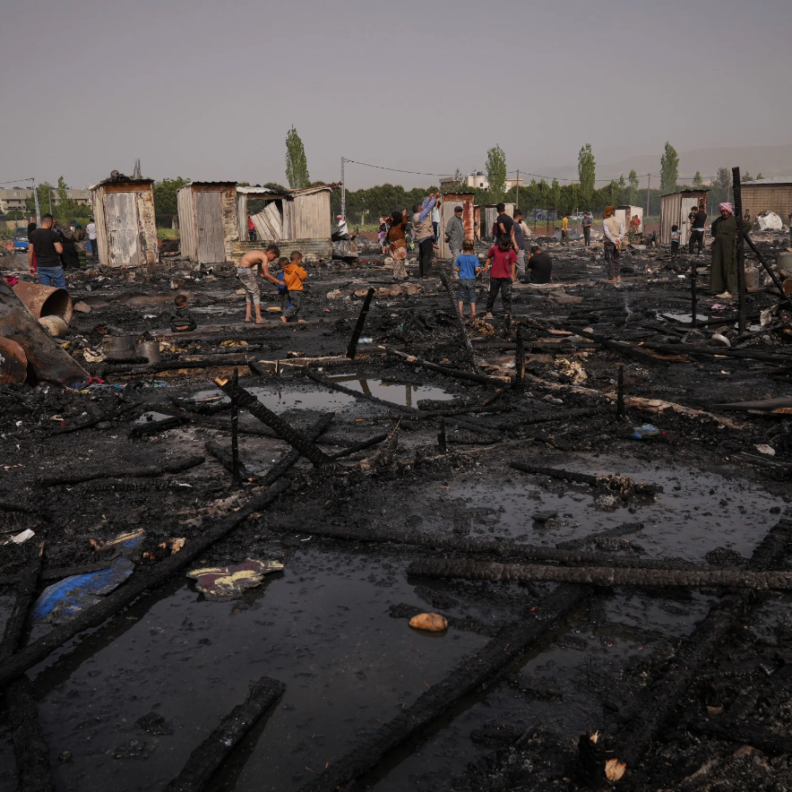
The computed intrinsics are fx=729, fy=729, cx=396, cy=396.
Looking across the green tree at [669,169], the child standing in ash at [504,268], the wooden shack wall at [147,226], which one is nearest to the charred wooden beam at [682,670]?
the child standing in ash at [504,268]

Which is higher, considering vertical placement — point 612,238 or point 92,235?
point 92,235

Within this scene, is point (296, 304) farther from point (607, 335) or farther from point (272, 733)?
point (272, 733)

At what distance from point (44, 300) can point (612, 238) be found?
12.9 m

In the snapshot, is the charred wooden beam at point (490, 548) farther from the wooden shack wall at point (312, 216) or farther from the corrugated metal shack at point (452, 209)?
the wooden shack wall at point (312, 216)

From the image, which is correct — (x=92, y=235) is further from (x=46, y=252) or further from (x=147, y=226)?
(x=46, y=252)

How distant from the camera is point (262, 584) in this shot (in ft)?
13.9

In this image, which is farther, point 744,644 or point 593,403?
point 593,403

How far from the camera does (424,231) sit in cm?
2041

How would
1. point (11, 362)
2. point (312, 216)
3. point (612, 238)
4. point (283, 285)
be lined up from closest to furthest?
1. point (11, 362)
2. point (283, 285)
3. point (612, 238)
4. point (312, 216)

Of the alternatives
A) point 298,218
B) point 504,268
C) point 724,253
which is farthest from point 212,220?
point 724,253

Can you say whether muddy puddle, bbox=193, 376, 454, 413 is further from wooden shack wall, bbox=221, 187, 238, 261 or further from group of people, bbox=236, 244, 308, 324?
wooden shack wall, bbox=221, 187, 238, 261

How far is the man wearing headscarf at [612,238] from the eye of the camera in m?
17.5

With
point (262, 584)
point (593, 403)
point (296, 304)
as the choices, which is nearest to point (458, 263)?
point (296, 304)

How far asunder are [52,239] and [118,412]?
8.51m
